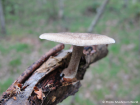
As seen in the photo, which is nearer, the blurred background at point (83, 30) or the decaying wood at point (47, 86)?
the decaying wood at point (47, 86)

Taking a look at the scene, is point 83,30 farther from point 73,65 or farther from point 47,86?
point 47,86

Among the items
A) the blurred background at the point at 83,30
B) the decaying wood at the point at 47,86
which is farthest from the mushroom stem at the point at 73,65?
the blurred background at the point at 83,30

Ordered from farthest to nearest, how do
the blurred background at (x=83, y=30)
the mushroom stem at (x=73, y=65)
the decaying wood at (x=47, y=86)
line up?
the blurred background at (x=83, y=30) → the mushroom stem at (x=73, y=65) → the decaying wood at (x=47, y=86)

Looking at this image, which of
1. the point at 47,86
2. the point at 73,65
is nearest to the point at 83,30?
the point at 73,65

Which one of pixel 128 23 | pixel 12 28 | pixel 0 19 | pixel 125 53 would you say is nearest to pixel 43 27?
pixel 12 28

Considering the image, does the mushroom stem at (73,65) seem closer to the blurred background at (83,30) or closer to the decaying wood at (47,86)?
the decaying wood at (47,86)

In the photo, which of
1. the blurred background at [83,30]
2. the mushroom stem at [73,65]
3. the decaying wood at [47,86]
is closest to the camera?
the decaying wood at [47,86]

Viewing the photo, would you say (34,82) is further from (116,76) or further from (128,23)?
(128,23)
